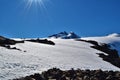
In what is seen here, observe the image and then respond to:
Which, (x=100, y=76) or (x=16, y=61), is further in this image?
(x=16, y=61)

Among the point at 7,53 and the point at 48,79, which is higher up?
the point at 7,53

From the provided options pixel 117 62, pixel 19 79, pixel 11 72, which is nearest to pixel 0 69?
pixel 11 72

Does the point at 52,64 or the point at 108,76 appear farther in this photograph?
the point at 52,64

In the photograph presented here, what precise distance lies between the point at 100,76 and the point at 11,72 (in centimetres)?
685

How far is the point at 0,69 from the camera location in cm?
2230

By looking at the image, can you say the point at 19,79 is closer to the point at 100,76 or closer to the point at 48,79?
the point at 48,79

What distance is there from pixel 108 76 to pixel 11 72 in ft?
24.4

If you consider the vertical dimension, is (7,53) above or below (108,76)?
above

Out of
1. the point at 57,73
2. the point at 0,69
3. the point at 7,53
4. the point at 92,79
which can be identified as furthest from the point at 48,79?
the point at 7,53

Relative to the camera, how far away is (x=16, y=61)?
26.4 m

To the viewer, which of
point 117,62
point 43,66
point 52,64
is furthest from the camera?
point 117,62

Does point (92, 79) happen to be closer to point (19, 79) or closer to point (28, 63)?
point (19, 79)

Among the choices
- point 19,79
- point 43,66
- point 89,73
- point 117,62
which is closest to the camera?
point 19,79

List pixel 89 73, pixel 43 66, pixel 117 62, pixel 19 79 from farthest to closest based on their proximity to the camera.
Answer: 1. pixel 117 62
2. pixel 43 66
3. pixel 89 73
4. pixel 19 79
